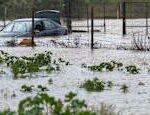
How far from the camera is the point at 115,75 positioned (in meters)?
16.7

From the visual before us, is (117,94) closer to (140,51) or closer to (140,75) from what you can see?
(140,75)

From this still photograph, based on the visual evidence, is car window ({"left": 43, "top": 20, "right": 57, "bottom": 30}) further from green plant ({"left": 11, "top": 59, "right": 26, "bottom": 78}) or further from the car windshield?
green plant ({"left": 11, "top": 59, "right": 26, "bottom": 78})

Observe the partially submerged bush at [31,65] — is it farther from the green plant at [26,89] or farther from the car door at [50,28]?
the car door at [50,28]

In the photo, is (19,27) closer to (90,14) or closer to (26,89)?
(26,89)

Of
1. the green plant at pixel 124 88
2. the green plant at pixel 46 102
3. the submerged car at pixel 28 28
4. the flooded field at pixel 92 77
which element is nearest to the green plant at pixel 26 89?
the flooded field at pixel 92 77

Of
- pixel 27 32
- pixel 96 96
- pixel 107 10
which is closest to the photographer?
pixel 96 96

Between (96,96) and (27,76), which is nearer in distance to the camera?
(96,96)

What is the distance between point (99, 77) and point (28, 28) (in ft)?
55.6

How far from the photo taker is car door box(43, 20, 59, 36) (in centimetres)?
3445

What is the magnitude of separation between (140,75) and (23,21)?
17301mm

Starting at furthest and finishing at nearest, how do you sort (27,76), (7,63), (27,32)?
(27,32), (7,63), (27,76)

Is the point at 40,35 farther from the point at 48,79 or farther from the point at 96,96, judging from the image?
the point at 96,96

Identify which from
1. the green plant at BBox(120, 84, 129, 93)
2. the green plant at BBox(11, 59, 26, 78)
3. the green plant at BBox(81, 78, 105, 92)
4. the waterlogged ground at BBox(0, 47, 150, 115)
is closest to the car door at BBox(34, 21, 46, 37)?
the waterlogged ground at BBox(0, 47, 150, 115)

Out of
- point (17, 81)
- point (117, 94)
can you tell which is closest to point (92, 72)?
point (17, 81)
